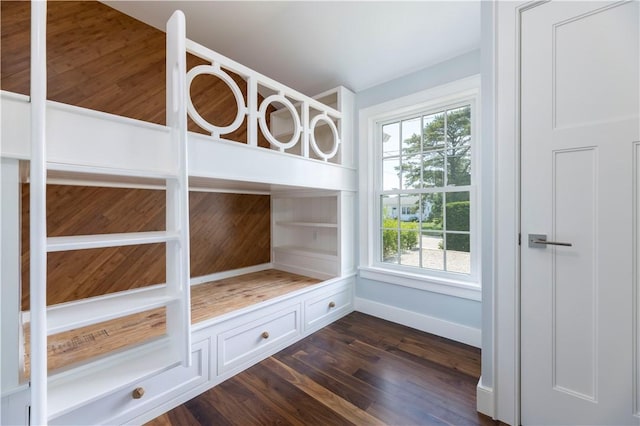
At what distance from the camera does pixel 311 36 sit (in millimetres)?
2424

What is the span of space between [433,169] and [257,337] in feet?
7.29

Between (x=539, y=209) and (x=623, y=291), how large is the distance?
0.48m

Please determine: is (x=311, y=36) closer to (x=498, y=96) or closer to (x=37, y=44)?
(x=498, y=96)

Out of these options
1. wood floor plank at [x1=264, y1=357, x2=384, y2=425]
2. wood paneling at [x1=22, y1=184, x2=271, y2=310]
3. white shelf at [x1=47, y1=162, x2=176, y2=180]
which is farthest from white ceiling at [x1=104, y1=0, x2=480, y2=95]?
wood floor plank at [x1=264, y1=357, x2=384, y2=425]

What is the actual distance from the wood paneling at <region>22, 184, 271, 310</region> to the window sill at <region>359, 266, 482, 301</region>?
1519 millimetres

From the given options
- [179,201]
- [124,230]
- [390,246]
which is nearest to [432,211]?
[390,246]

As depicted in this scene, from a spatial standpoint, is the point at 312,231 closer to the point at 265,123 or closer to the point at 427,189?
the point at 427,189

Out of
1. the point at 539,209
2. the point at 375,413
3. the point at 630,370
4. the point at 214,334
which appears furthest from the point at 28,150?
the point at 630,370

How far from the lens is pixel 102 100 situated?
2076 mm

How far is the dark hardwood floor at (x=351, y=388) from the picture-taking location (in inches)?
58.8

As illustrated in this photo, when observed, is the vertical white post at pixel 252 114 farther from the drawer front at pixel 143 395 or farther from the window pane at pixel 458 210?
the window pane at pixel 458 210

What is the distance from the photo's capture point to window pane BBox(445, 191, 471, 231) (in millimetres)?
2373

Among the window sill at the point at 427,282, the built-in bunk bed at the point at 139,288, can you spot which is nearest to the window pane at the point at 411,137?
the built-in bunk bed at the point at 139,288

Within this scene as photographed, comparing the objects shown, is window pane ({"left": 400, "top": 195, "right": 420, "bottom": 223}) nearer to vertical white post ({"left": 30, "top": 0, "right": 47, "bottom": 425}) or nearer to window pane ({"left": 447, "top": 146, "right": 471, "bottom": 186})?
window pane ({"left": 447, "top": 146, "right": 471, "bottom": 186})
